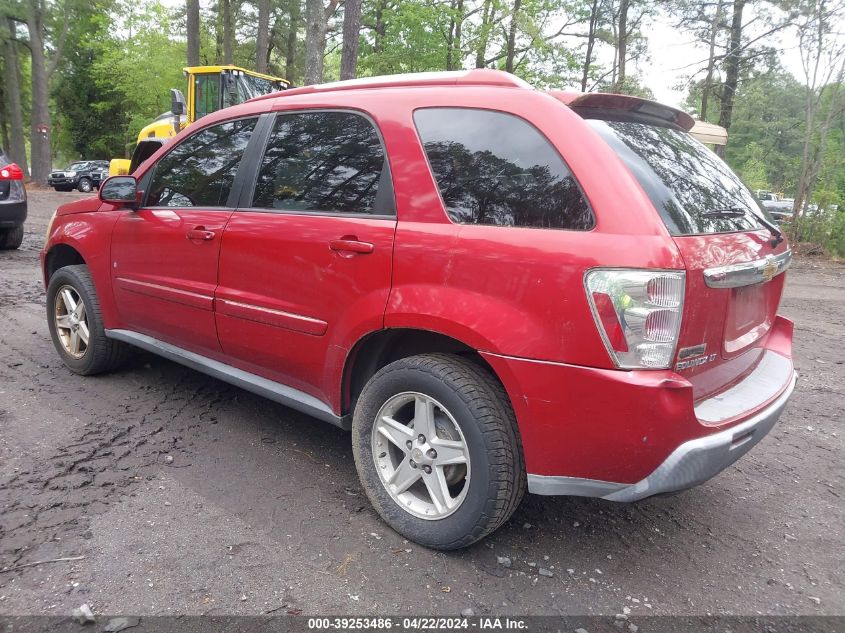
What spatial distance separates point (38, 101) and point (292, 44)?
38.4ft

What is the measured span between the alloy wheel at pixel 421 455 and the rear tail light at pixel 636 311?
692mm

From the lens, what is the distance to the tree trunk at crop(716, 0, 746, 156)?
57.2 ft

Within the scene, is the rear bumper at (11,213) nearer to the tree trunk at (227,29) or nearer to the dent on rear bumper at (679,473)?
the dent on rear bumper at (679,473)

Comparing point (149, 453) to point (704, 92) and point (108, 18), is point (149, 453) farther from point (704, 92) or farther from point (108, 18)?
point (108, 18)

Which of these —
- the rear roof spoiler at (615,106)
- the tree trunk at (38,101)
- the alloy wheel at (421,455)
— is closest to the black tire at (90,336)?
the alloy wheel at (421,455)

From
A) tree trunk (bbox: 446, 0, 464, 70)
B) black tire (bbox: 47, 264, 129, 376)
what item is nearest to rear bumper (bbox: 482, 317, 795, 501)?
black tire (bbox: 47, 264, 129, 376)

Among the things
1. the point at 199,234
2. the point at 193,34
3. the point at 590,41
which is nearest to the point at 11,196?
the point at 199,234

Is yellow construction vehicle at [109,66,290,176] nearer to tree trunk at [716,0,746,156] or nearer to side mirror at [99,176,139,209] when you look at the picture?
side mirror at [99,176,139,209]

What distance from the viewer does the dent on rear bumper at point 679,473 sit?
2.02 m

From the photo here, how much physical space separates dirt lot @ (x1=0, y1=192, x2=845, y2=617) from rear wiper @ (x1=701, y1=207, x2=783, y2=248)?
1.31 meters

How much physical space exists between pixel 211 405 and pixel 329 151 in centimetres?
189

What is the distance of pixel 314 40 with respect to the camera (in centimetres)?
1124

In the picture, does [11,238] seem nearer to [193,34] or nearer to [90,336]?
[90,336]

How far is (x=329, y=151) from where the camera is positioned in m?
2.87
